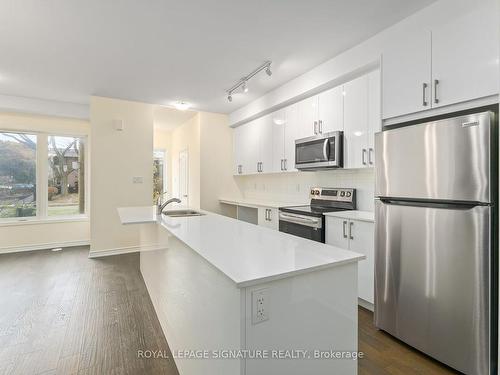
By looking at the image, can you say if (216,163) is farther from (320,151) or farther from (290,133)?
(320,151)

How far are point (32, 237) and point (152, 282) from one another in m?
3.74

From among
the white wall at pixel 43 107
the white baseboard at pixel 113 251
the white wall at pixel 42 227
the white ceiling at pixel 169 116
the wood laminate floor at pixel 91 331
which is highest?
the white ceiling at pixel 169 116

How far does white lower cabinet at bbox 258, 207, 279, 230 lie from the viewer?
3.86m

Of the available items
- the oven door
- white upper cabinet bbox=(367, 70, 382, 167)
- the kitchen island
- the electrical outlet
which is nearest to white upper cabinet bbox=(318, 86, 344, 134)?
white upper cabinet bbox=(367, 70, 382, 167)

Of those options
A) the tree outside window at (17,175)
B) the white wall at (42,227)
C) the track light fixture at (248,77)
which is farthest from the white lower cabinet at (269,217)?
the tree outside window at (17,175)

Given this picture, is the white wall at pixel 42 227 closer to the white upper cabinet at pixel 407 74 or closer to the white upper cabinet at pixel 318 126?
the white upper cabinet at pixel 318 126

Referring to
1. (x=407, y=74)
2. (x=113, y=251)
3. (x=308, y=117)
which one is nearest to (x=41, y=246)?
(x=113, y=251)

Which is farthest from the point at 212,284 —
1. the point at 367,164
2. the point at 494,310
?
the point at 367,164

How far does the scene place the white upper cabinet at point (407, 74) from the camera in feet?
6.82

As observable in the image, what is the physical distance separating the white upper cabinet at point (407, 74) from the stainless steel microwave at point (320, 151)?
720 mm

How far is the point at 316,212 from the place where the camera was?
2982mm

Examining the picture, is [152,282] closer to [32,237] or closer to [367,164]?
[367,164]

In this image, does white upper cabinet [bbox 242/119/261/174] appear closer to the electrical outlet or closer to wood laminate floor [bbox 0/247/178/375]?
wood laminate floor [bbox 0/247/178/375]

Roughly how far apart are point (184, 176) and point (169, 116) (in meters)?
1.43
